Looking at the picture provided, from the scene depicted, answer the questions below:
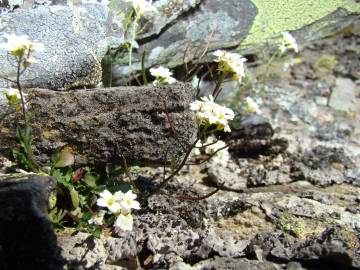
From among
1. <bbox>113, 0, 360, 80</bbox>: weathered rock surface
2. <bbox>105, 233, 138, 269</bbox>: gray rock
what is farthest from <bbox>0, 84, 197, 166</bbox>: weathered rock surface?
<bbox>113, 0, 360, 80</bbox>: weathered rock surface

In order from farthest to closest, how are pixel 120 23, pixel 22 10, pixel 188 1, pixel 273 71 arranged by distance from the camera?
pixel 273 71 < pixel 188 1 < pixel 120 23 < pixel 22 10

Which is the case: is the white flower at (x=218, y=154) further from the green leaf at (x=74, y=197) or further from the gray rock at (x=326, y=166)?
the green leaf at (x=74, y=197)

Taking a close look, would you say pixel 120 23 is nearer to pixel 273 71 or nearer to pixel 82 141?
pixel 82 141

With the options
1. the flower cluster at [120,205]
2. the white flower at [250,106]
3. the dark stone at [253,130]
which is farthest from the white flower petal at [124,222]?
the white flower at [250,106]

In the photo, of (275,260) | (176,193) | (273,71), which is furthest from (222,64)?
(273,71)

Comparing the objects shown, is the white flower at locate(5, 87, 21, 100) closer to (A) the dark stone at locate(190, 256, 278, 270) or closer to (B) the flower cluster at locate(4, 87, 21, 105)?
(B) the flower cluster at locate(4, 87, 21, 105)

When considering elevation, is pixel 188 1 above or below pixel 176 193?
above
